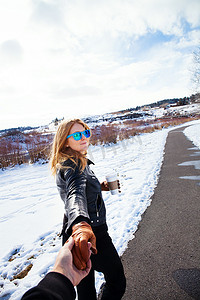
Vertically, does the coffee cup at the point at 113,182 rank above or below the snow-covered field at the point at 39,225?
above

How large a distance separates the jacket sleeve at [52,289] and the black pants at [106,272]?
72 centimetres

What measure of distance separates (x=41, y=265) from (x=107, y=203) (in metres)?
2.23

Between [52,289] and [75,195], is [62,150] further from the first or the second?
[52,289]

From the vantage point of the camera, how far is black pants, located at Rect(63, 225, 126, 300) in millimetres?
1421

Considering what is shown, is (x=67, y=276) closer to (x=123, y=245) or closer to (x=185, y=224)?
(x=123, y=245)

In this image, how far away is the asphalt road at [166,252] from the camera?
1.90 m

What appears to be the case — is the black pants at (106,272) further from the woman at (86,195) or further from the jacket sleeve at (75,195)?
the jacket sleeve at (75,195)

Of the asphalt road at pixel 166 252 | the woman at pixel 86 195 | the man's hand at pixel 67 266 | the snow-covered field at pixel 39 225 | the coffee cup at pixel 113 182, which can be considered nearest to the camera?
the man's hand at pixel 67 266

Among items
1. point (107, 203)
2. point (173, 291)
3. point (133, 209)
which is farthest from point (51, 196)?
point (173, 291)

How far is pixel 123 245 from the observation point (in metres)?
2.71

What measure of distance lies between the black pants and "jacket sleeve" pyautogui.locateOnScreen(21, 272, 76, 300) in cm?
72

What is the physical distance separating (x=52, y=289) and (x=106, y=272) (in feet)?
3.08

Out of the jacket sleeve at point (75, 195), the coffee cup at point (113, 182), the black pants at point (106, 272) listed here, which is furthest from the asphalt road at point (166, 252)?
the jacket sleeve at point (75, 195)

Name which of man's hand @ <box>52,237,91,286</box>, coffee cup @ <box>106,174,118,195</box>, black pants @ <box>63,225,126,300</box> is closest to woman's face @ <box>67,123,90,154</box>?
coffee cup @ <box>106,174,118,195</box>
